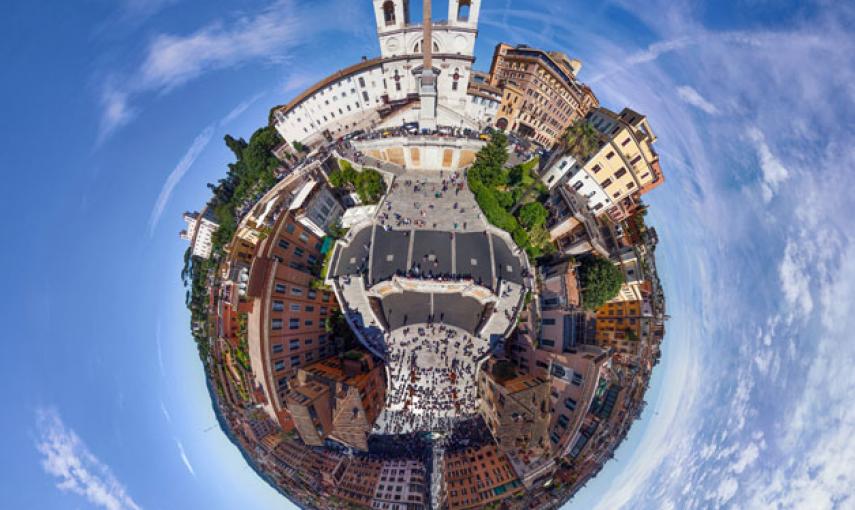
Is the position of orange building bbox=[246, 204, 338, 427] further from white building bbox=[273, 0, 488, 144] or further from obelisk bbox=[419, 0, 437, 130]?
obelisk bbox=[419, 0, 437, 130]

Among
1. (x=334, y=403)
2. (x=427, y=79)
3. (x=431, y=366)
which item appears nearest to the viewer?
(x=334, y=403)

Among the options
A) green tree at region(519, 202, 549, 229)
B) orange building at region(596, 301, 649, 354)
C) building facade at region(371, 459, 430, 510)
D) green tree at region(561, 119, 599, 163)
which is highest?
green tree at region(561, 119, 599, 163)

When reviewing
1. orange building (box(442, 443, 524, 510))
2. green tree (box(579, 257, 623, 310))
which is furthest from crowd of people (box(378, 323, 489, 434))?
green tree (box(579, 257, 623, 310))

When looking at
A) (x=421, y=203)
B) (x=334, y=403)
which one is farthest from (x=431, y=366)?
(x=421, y=203)

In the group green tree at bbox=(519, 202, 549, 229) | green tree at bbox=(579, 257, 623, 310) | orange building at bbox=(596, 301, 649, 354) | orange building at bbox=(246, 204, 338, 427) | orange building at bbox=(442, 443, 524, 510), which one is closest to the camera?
orange building at bbox=(246, 204, 338, 427)

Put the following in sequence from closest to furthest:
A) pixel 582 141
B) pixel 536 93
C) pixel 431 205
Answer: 1. pixel 582 141
2. pixel 431 205
3. pixel 536 93

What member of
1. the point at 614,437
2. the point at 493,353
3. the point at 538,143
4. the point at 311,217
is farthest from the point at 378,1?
the point at 614,437

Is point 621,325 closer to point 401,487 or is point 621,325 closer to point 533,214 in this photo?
point 533,214

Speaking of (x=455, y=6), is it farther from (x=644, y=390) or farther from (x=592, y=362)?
(x=644, y=390)
